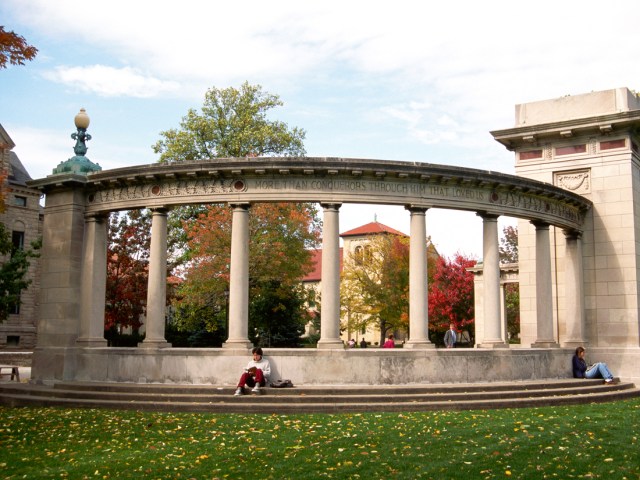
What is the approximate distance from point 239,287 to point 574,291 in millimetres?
13594

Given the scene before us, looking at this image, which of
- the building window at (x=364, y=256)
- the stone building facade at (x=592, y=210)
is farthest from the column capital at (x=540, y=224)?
the building window at (x=364, y=256)

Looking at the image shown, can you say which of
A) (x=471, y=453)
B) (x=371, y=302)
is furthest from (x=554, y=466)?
(x=371, y=302)

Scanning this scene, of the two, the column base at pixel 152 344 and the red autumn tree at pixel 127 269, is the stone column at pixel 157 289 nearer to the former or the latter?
the column base at pixel 152 344

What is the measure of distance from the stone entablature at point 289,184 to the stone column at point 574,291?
5.26 m

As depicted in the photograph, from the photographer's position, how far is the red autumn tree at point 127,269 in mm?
47312

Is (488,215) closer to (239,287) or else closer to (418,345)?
(418,345)

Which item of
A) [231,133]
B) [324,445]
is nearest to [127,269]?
[231,133]

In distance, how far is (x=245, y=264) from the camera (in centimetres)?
2086

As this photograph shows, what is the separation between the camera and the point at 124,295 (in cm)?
4700

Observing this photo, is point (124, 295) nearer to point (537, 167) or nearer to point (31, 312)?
point (31, 312)

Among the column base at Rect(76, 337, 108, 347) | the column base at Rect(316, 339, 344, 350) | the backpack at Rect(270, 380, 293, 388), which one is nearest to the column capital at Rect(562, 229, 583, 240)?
the column base at Rect(316, 339, 344, 350)

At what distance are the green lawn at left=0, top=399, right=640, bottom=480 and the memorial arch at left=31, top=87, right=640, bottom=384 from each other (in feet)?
11.7

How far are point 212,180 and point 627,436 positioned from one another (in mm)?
13441

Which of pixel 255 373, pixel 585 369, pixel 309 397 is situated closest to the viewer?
pixel 309 397
